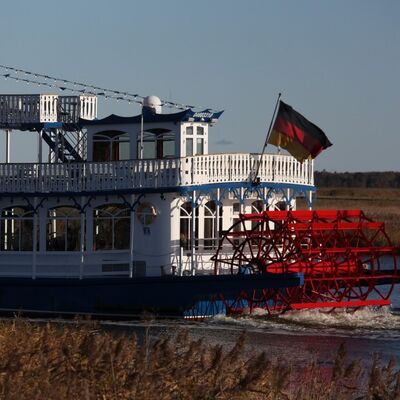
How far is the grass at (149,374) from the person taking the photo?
10.0 meters

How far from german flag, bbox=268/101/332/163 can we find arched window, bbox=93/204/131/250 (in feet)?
11.6

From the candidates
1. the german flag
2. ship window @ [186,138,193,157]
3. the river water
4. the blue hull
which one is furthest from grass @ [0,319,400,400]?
ship window @ [186,138,193,157]

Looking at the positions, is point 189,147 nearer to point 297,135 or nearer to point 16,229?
point 297,135

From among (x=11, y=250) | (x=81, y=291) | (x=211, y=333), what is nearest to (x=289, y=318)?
(x=211, y=333)

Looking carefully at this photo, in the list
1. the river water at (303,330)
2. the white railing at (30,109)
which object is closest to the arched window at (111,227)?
the river water at (303,330)

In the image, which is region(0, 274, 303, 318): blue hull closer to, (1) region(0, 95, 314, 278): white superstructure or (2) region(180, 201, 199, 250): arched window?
(1) region(0, 95, 314, 278): white superstructure

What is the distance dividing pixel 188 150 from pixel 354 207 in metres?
39.2

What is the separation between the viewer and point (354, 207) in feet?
214

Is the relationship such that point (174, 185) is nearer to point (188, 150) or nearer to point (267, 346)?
point (188, 150)

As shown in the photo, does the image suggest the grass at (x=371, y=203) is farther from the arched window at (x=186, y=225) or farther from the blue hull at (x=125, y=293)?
the blue hull at (x=125, y=293)

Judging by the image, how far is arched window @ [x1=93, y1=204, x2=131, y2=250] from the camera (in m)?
26.7

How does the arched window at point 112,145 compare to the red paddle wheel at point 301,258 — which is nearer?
the red paddle wheel at point 301,258

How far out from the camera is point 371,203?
70875mm

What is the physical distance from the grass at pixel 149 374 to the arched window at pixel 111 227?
14620 mm
